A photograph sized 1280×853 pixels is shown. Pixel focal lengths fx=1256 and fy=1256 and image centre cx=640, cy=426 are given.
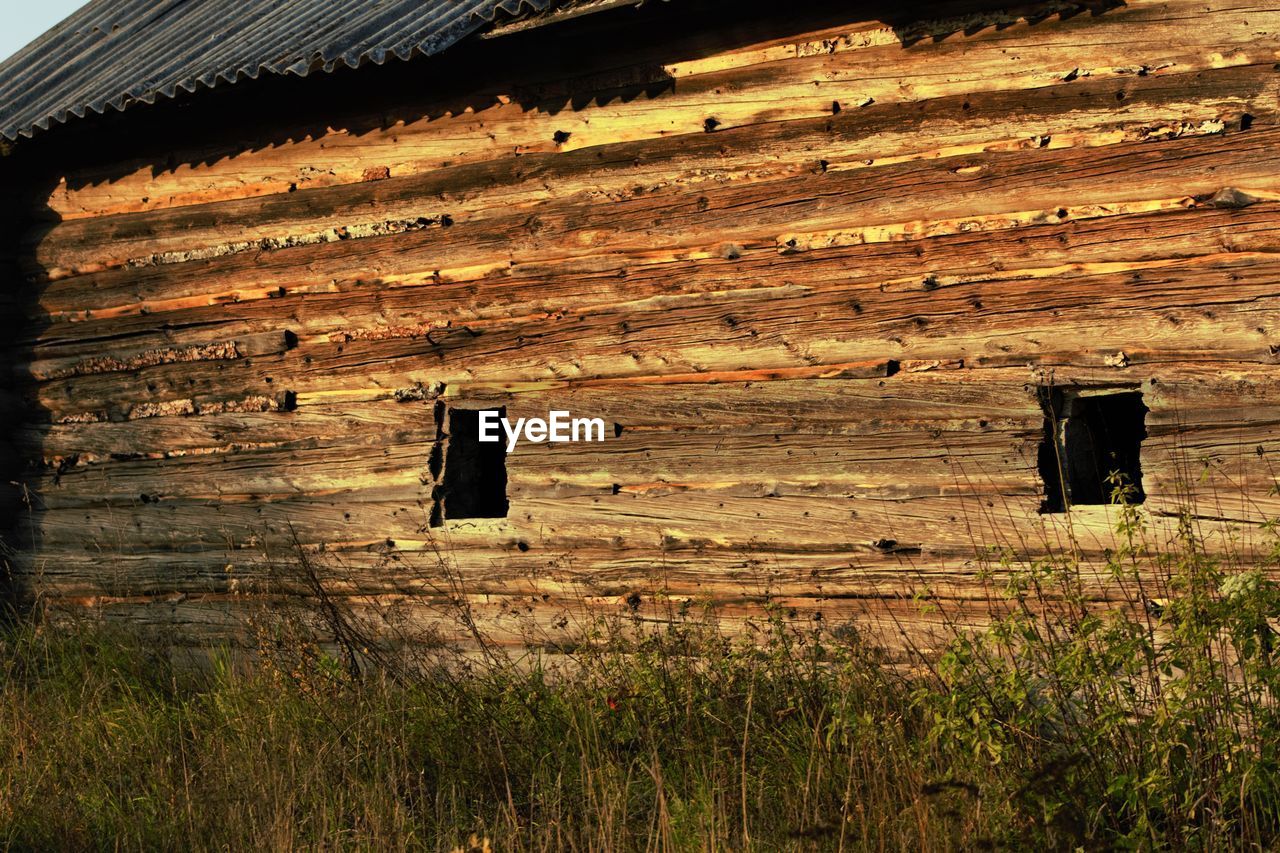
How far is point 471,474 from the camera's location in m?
6.91

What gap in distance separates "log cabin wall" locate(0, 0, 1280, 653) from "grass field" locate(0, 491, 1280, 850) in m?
0.49

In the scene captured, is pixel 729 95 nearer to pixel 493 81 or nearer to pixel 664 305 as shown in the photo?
pixel 664 305

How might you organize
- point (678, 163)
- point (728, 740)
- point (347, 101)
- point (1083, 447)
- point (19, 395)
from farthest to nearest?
point (19, 395), point (347, 101), point (678, 163), point (1083, 447), point (728, 740)

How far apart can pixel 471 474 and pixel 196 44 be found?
3929 mm

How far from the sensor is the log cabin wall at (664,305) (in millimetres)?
5230

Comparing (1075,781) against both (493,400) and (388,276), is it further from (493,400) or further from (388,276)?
(388,276)

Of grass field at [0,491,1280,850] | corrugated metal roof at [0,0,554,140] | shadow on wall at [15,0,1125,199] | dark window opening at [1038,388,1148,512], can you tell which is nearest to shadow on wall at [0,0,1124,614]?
shadow on wall at [15,0,1125,199]

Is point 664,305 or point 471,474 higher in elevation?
point 664,305

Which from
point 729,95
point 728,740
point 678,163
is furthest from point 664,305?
point 728,740

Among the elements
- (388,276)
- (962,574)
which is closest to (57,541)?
(388,276)

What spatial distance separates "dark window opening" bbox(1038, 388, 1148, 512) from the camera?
539 cm

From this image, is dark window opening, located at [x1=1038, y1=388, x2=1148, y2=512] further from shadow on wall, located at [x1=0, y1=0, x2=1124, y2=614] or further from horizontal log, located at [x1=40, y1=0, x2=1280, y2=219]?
shadow on wall, located at [x1=0, y1=0, x2=1124, y2=614]

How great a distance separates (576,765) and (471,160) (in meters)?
3.42

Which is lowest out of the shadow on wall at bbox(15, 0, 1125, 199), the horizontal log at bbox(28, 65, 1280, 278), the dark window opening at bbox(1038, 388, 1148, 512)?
the dark window opening at bbox(1038, 388, 1148, 512)
